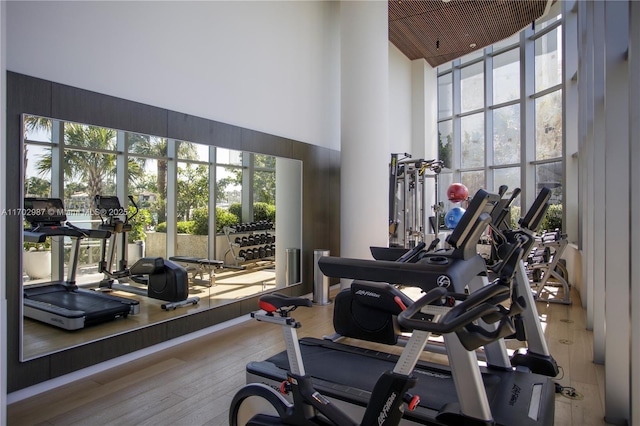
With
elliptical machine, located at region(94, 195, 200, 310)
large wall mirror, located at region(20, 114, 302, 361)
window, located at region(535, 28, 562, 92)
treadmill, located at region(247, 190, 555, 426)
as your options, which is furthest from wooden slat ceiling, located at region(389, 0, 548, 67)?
treadmill, located at region(247, 190, 555, 426)

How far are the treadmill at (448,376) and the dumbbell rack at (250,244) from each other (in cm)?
198

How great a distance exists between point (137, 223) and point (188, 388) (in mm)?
1579

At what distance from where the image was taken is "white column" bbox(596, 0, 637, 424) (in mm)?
2506


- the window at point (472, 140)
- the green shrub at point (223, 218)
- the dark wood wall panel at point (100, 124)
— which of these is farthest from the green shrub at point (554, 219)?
the green shrub at point (223, 218)

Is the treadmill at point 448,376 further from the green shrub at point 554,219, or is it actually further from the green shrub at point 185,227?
the green shrub at point 554,219

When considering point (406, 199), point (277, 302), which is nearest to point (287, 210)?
point (406, 199)

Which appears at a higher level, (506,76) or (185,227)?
(506,76)

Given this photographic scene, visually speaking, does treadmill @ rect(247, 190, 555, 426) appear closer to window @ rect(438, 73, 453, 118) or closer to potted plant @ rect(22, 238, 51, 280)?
potted plant @ rect(22, 238, 51, 280)

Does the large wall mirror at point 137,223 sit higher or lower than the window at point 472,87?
lower

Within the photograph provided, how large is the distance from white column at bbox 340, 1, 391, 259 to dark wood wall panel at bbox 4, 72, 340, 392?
0.91m

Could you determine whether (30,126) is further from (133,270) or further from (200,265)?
(200,265)

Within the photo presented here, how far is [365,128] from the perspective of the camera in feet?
18.9

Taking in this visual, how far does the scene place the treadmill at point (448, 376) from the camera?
181cm

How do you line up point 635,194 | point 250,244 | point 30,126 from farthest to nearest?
1. point 250,244
2. point 30,126
3. point 635,194
